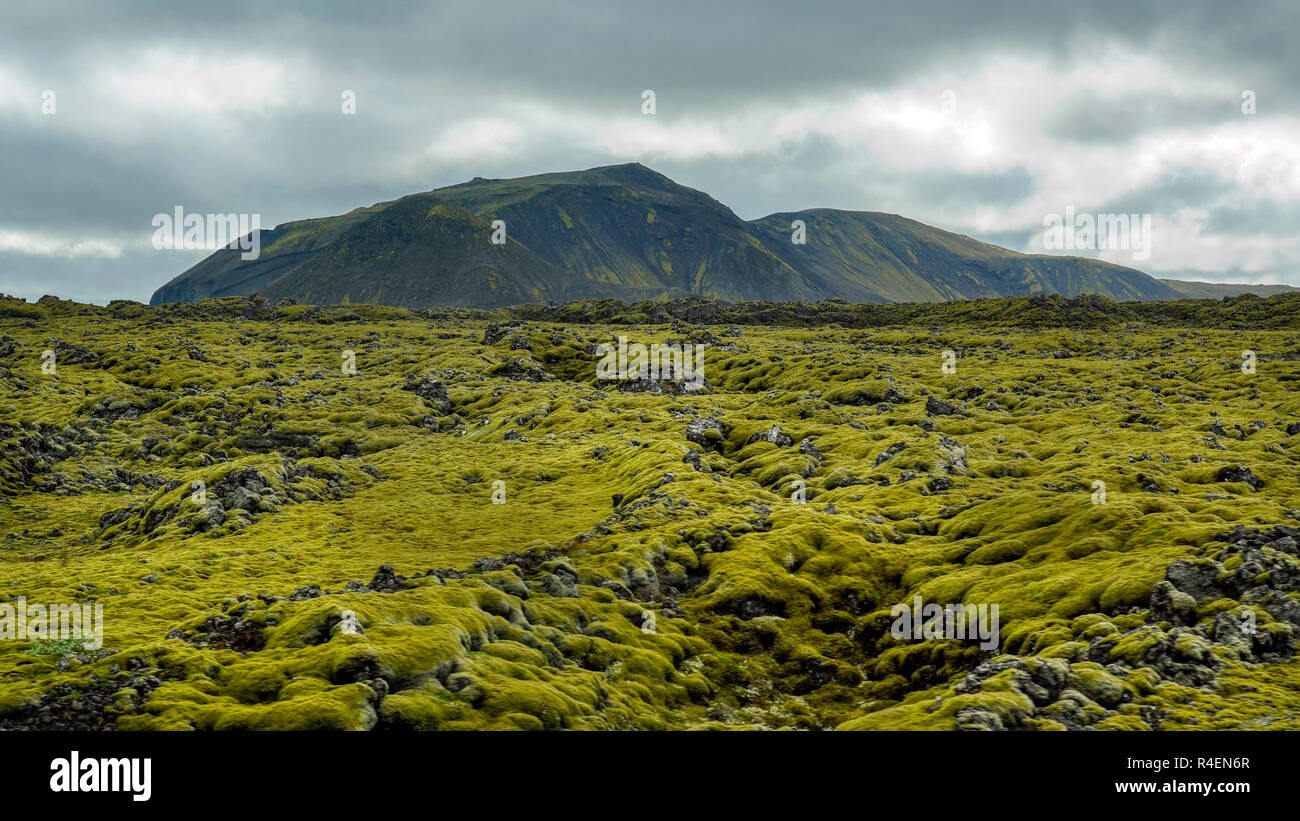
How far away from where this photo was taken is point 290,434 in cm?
10875

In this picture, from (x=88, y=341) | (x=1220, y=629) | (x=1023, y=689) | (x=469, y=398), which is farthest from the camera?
(x=88, y=341)

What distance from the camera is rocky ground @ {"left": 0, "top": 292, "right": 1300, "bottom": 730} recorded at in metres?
27.1

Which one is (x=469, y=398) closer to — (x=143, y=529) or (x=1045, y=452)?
(x=143, y=529)

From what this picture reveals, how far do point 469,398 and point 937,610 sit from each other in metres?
106

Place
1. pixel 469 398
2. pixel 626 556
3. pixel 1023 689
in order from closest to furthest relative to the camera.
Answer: pixel 1023 689 → pixel 626 556 → pixel 469 398

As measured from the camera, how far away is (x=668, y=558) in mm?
49938

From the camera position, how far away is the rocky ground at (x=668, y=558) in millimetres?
27062
